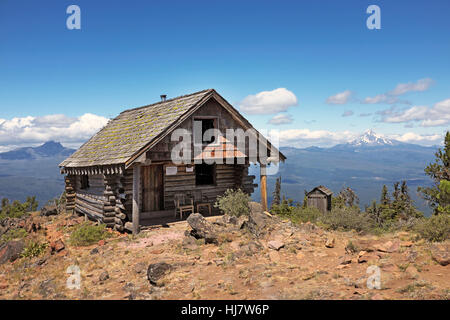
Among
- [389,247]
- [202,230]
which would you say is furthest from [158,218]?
[389,247]

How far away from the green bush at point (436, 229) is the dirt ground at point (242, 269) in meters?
0.46

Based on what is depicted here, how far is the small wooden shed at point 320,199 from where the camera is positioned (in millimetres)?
18812

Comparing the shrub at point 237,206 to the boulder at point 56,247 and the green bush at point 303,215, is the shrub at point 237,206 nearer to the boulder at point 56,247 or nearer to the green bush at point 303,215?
the green bush at point 303,215

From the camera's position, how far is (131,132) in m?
15.2

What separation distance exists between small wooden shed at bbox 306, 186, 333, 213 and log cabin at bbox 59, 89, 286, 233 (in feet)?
14.3

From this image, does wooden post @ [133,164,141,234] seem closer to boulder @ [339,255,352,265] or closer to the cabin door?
the cabin door

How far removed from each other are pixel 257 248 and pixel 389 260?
3587 millimetres

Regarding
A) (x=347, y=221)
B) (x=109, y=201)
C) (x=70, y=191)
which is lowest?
(x=347, y=221)

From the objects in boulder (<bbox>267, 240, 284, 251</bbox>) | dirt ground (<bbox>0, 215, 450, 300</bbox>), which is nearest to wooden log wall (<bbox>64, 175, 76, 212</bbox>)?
dirt ground (<bbox>0, 215, 450, 300</bbox>)

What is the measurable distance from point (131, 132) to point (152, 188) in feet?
9.04

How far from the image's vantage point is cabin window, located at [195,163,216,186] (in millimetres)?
16766

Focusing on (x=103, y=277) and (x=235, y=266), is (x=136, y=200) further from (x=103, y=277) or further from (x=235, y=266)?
(x=235, y=266)
